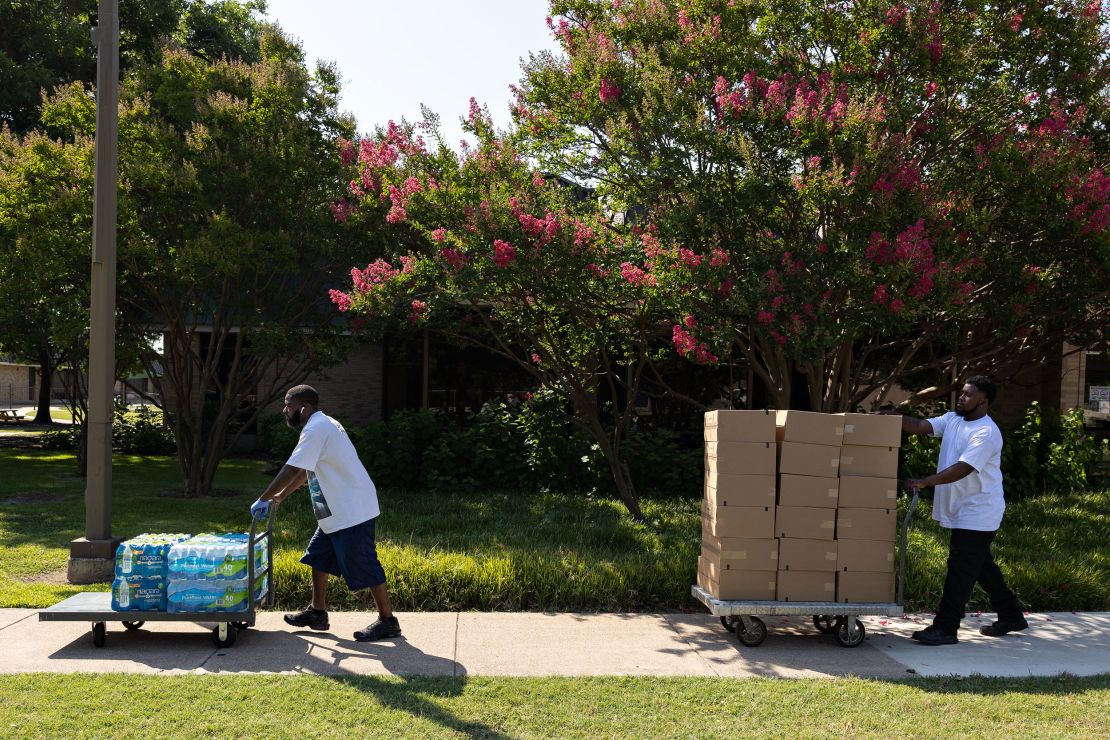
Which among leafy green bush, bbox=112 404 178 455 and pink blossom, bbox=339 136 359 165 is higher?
pink blossom, bbox=339 136 359 165

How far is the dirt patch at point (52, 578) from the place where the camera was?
Answer: 23.4 ft

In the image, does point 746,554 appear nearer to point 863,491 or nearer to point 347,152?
point 863,491

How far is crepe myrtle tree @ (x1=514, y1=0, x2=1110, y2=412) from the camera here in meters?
6.80

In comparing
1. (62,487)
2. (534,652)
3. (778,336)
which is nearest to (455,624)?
(534,652)

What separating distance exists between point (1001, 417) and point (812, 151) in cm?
974

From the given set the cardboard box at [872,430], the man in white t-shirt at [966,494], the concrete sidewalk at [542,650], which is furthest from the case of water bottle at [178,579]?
the man in white t-shirt at [966,494]

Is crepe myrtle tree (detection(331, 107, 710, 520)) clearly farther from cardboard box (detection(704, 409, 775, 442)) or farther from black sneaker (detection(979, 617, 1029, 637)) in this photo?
black sneaker (detection(979, 617, 1029, 637))

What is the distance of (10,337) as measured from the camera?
14.8 metres

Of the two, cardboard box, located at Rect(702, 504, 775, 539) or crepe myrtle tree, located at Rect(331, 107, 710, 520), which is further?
crepe myrtle tree, located at Rect(331, 107, 710, 520)

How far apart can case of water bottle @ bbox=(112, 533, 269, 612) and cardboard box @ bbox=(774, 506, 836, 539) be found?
3.42 meters

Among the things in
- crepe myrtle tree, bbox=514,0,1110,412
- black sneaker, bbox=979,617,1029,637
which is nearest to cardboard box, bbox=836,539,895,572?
black sneaker, bbox=979,617,1029,637

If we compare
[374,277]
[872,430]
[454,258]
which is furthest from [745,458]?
[374,277]

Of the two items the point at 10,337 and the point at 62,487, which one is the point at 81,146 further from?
the point at 10,337

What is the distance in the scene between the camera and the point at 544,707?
462cm
